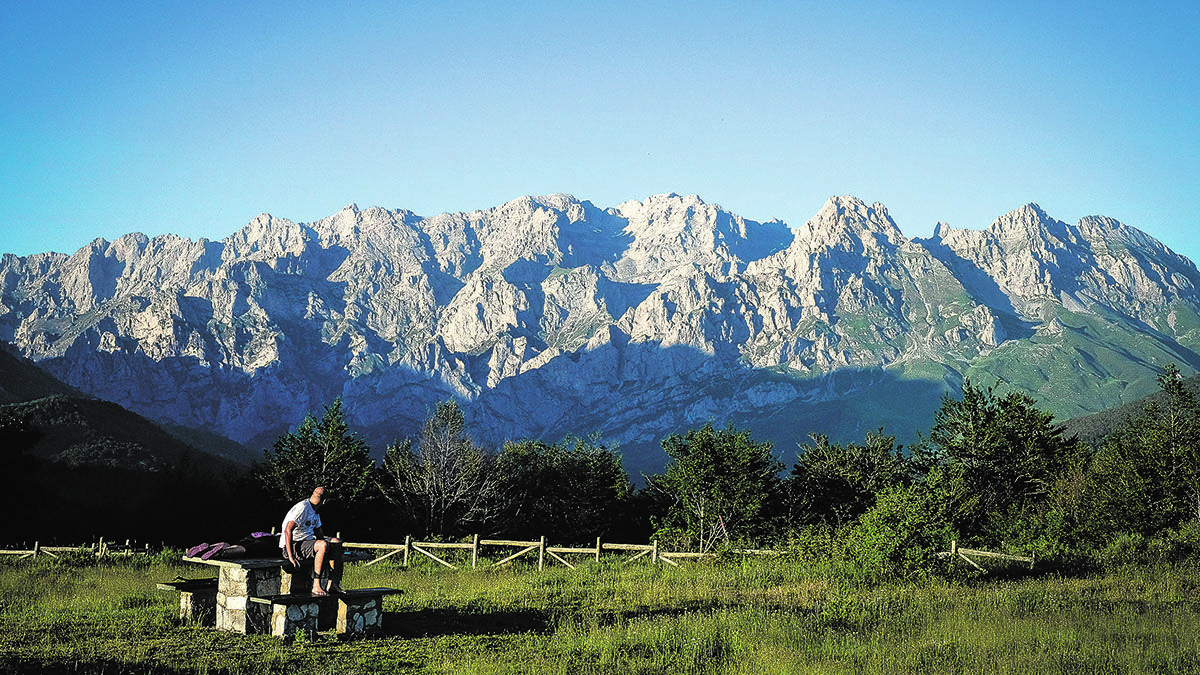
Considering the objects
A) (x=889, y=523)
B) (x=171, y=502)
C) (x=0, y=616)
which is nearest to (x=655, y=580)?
(x=889, y=523)

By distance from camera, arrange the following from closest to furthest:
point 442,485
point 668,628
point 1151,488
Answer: point 668,628 → point 1151,488 → point 442,485

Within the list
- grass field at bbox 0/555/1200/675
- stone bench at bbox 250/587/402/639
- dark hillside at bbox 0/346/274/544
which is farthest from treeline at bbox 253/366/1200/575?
stone bench at bbox 250/587/402/639

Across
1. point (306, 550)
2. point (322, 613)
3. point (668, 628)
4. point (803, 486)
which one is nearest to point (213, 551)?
point (306, 550)

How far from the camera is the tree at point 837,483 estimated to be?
46438mm

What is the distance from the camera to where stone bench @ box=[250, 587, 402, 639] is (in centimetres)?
1620

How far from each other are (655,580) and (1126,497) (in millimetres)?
31583

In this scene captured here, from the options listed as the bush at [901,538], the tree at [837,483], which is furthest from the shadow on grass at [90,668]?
the tree at [837,483]

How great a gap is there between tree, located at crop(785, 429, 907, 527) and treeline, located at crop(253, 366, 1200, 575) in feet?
0.31

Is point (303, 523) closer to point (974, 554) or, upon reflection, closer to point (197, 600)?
point (197, 600)

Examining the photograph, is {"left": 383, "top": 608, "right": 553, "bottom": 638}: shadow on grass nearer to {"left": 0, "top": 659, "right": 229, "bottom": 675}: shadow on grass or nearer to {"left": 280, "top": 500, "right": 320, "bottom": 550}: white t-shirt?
{"left": 280, "top": 500, "right": 320, "bottom": 550}: white t-shirt

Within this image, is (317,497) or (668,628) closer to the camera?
(317,497)

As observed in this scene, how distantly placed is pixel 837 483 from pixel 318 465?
106ft

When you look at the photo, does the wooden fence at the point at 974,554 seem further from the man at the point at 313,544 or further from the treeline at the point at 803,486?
the man at the point at 313,544

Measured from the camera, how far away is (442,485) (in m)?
55.5
